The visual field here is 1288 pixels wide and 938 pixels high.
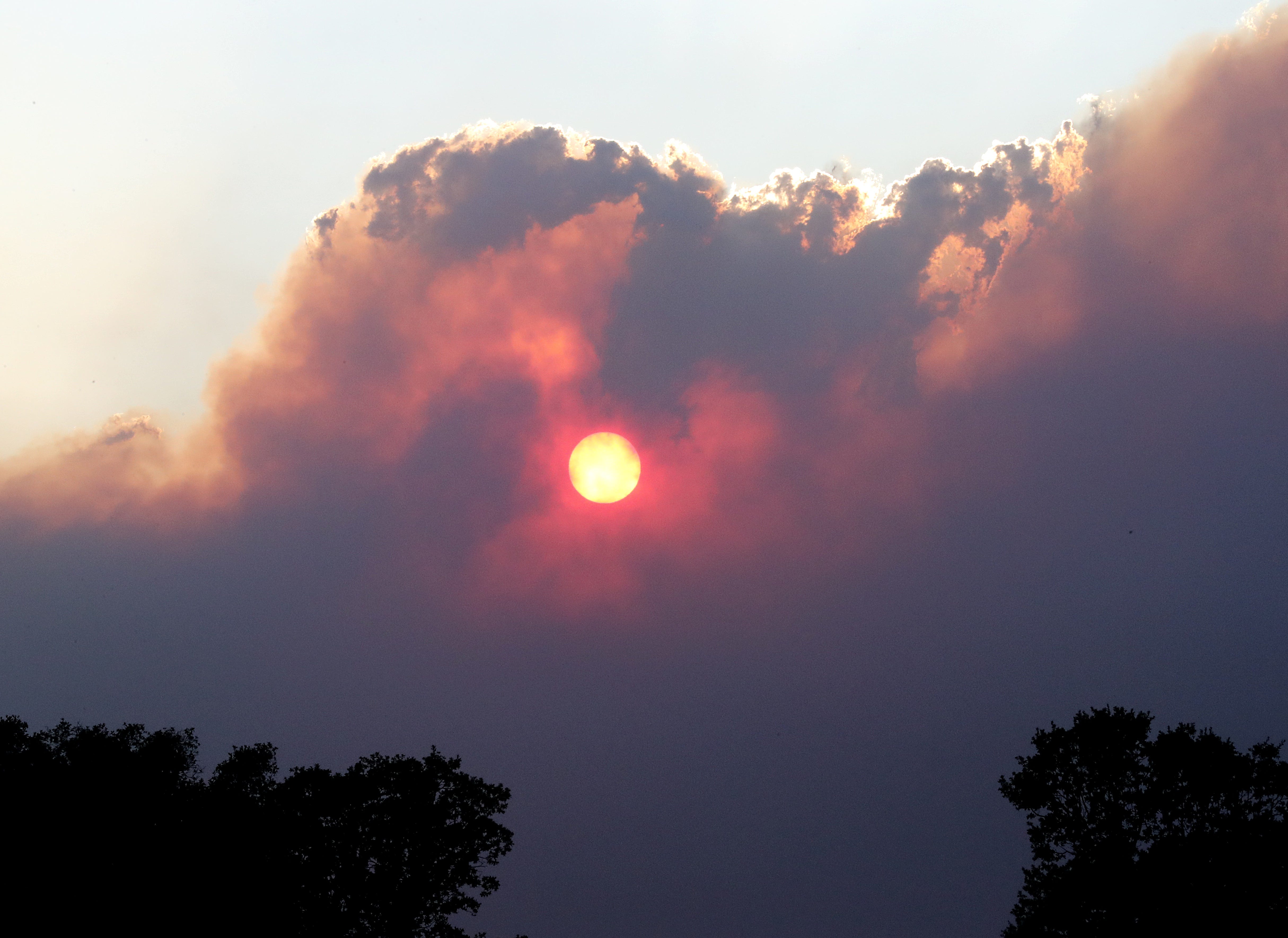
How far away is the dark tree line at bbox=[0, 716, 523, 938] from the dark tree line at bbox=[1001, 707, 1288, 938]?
104 feet

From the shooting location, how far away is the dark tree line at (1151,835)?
39.7 meters

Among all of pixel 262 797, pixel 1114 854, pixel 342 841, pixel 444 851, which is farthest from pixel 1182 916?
pixel 262 797

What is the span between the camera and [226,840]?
48.9 meters

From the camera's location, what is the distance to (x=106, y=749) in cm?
5253

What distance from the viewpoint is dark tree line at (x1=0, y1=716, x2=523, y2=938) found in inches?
1790

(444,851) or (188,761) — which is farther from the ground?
(188,761)

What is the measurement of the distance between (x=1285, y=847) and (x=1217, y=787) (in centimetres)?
350

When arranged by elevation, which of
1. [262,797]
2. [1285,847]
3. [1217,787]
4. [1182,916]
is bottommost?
[1182,916]

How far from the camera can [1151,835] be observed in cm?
4334

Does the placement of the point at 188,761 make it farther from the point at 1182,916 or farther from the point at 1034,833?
the point at 1182,916

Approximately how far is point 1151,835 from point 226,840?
4948 cm

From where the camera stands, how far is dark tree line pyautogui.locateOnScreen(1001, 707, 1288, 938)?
39719 millimetres

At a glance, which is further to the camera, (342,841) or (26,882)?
(342,841)

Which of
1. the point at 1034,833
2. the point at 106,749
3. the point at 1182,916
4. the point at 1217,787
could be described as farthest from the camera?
the point at 106,749
